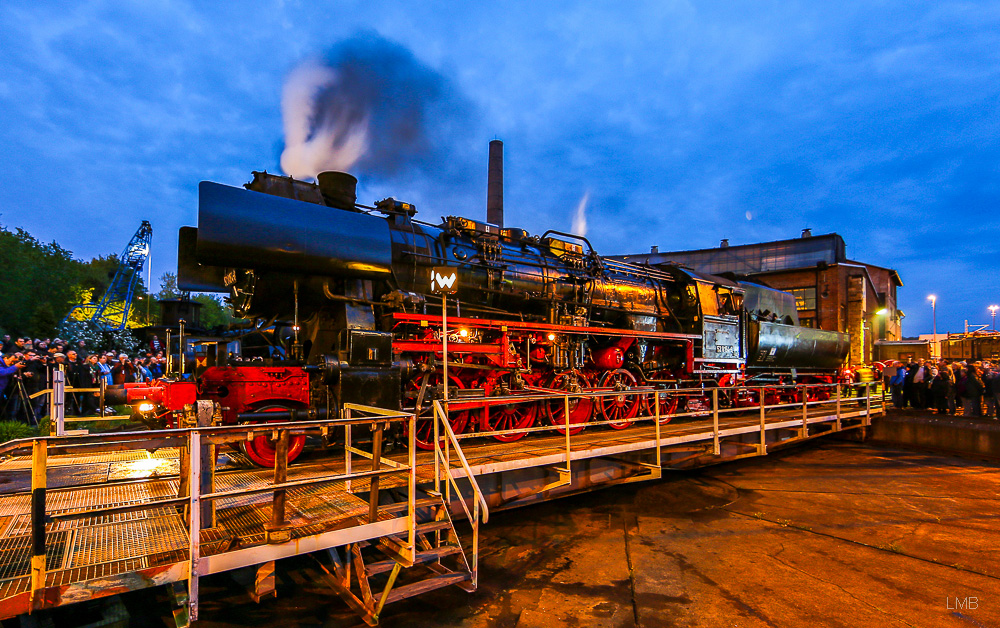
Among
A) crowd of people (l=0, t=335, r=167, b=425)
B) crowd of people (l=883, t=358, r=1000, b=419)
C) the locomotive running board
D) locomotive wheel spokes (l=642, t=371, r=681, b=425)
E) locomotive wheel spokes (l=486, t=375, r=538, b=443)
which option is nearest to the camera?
the locomotive running board

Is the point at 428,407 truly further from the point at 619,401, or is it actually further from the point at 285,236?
the point at 619,401

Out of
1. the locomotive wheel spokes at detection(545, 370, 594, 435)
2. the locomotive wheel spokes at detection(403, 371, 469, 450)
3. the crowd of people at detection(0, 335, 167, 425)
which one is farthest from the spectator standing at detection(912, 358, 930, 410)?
the crowd of people at detection(0, 335, 167, 425)

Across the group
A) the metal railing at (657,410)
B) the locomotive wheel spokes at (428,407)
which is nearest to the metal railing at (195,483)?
the metal railing at (657,410)

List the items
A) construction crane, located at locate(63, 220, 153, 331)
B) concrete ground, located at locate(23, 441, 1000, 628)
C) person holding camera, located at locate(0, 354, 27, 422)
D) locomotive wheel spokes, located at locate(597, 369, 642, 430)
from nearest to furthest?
concrete ground, located at locate(23, 441, 1000, 628)
locomotive wheel spokes, located at locate(597, 369, 642, 430)
person holding camera, located at locate(0, 354, 27, 422)
construction crane, located at locate(63, 220, 153, 331)

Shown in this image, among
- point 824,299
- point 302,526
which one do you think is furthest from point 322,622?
point 824,299

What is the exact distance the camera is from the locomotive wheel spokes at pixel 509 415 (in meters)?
6.96

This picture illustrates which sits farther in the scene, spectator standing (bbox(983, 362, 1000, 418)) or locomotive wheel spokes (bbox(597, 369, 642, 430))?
spectator standing (bbox(983, 362, 1000, 418))

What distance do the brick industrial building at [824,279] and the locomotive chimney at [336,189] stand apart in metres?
18.3

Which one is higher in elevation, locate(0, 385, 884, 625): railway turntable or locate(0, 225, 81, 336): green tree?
locate(0, 225, 81, 336): green tree

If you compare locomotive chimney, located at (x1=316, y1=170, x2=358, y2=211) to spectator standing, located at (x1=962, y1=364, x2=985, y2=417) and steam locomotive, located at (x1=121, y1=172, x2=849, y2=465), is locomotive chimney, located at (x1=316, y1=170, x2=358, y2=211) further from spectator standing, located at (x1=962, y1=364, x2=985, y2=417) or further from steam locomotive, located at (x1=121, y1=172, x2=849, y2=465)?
spectator standing, located at (x1=962, y1=364, x2=985, y2=417)

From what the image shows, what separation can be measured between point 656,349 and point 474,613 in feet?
21.2

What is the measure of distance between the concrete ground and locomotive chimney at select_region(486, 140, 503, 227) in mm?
9760

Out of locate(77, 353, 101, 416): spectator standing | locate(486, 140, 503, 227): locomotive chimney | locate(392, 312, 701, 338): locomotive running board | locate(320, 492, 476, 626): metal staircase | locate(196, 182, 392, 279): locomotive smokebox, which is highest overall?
locate(486, 140, 503, 227): locomotive chimney

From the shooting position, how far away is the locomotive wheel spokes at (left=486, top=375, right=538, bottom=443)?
6965mm
